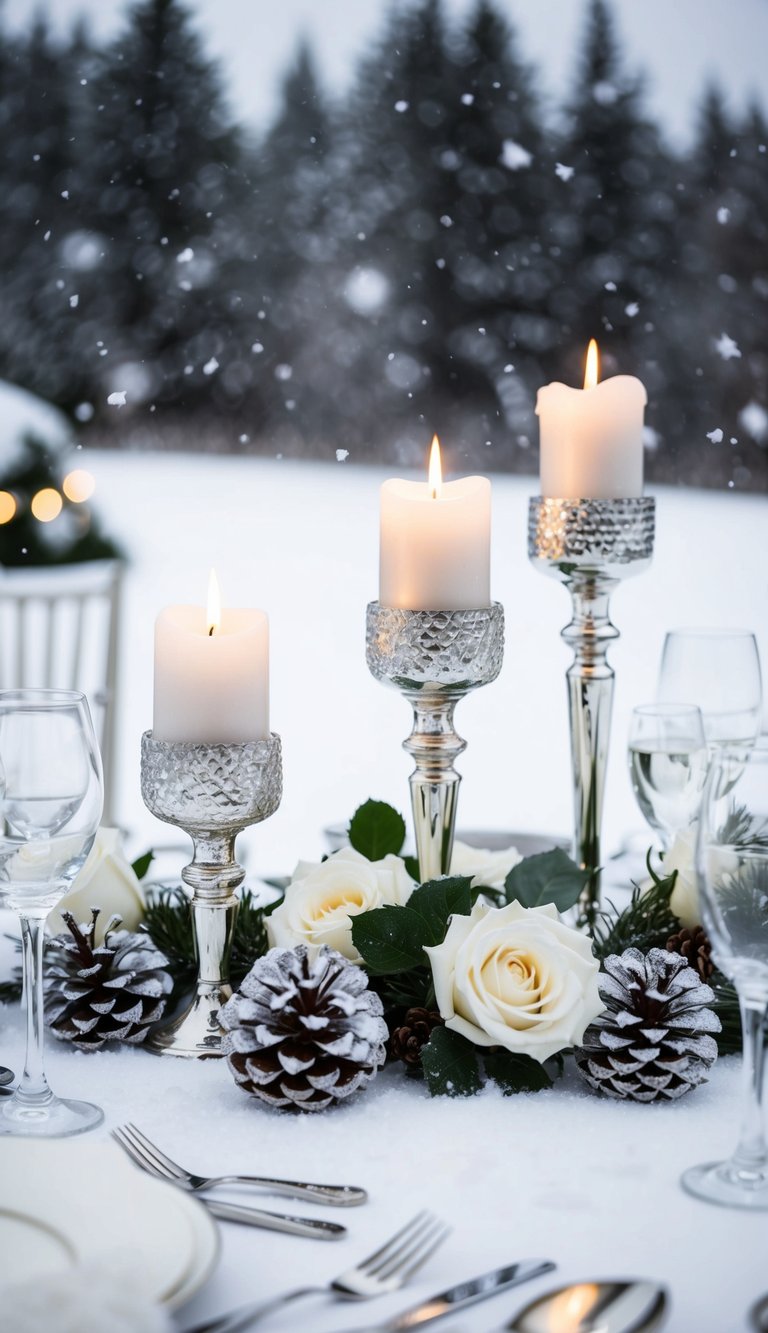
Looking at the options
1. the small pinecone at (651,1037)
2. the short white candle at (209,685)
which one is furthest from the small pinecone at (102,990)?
the small pinecone at (651,1037)

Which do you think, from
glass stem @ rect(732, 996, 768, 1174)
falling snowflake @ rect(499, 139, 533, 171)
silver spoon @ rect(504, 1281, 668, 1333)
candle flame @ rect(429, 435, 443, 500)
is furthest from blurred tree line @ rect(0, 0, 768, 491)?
silver spoon @ rect(504, 1281, 668, 1333)

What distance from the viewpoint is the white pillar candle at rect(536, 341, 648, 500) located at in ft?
3.23

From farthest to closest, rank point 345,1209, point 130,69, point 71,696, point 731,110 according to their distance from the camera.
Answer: point 130,69
point 731,110
point 71,696
point 345,1209

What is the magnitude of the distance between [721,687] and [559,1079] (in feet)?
1.20

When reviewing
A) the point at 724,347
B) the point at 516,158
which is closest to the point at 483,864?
the point at 724,347

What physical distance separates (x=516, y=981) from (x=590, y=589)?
1.15 ft

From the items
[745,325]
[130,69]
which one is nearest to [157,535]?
[130,69]

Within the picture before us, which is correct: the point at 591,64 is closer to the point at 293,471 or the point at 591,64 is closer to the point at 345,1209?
the point at 293,471

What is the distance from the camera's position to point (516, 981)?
744 mm

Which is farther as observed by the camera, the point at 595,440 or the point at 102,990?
the point at 595,440

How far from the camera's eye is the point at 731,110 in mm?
4555

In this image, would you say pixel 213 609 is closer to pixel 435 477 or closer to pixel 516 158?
pixel 435 477

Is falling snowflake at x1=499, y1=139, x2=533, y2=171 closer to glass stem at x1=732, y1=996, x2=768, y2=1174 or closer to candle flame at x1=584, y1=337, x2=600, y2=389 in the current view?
candle flame at x1=584, y1=337, x2=600, y2=389

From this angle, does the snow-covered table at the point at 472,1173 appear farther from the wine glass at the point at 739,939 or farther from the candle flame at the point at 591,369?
the candle flame at the point at 591,369
